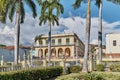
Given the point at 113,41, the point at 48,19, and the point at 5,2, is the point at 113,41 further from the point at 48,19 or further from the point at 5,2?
the point at 5,2

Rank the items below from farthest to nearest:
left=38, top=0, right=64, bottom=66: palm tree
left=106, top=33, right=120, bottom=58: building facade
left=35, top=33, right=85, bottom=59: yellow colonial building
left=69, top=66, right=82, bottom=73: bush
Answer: left=35, top=33, right=85, bottom=59: yellow colonial building < left=106, top=33, right=120, bottom=58: building facade < left=38, top=0, right=64, bottom=66: palm tree < left=69, top=66, right=82, bottom=73: bush

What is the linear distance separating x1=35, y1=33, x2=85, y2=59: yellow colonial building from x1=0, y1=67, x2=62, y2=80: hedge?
50554mm

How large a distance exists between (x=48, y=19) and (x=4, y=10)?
69.2 ft

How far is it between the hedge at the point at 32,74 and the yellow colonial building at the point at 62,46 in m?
50.6

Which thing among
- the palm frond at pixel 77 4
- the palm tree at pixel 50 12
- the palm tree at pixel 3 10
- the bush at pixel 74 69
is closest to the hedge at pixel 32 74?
the bush at pixel 74 69

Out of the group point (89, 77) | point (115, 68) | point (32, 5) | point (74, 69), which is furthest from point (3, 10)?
point (89, 77)

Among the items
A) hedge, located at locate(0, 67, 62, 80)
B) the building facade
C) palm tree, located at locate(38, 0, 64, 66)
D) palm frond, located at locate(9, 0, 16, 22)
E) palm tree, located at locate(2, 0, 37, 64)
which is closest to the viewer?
hedge, located at locate(0, 67, 62, 80)

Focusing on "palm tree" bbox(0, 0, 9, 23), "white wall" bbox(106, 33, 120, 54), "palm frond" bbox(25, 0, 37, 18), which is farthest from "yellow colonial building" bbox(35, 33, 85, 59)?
"palm tree" bbox(0, 0, 9, 23)

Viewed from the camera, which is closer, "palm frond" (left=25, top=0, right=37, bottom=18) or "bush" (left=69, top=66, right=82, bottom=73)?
"palm frond" (left=25, top=0, right=37, bottom=18)

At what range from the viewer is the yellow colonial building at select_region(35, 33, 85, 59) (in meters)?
91.4

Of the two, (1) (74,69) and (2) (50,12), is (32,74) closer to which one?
(1) (74,69)

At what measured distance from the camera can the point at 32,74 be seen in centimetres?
3017

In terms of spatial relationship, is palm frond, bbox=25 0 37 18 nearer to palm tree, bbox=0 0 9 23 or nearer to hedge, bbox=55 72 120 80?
palm tree, bbox=0 0 9 23

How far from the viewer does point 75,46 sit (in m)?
91.2
